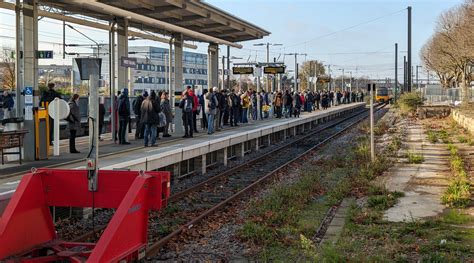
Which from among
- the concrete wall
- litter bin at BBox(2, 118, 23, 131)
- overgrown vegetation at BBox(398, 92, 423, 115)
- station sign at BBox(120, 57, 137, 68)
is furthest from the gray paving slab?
overgrown vegetation at BBox(398, 92, 423, 115)

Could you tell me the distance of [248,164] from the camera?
17.6 meters

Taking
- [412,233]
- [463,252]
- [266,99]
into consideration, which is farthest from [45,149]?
[266,99]

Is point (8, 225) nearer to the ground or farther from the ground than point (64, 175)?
nearer to the ground

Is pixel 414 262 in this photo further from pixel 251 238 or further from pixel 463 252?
pixel 251 238

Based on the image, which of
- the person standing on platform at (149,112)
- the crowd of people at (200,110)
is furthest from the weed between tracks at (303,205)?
the crowd of people at (200,110)

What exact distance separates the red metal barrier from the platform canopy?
7585 mm

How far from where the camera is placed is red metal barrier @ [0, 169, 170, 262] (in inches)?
247

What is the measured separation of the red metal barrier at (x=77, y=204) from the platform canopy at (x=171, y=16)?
24.9 feet

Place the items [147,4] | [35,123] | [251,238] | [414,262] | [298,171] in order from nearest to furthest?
[414,262], [251,238], [35,123], [298,171], [147,4]

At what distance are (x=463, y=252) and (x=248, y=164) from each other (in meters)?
10.5

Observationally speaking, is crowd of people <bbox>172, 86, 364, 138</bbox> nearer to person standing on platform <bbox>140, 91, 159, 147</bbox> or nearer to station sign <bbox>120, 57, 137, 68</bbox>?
station sign <bbox>120, 57, 137, 68</bbox>

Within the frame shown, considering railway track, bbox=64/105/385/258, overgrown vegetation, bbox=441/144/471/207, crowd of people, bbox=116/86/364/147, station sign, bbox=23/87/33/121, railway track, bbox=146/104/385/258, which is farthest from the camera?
crowd of people, bbox=116/86/364/147

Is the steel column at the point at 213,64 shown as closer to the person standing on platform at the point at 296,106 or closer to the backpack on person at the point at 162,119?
the backpack on person at the point at 162,119

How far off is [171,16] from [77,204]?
524 inches
